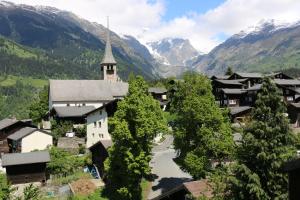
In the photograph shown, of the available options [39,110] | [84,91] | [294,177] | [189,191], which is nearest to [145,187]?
[189,191]

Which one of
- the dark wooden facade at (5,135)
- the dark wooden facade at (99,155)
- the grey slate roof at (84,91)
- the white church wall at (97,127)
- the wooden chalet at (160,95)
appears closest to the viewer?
the dark wooden facade at (99,155)

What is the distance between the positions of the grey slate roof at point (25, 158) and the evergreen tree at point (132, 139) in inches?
725

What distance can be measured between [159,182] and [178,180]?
2.51 meters

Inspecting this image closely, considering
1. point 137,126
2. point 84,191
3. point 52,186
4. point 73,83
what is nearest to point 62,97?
point 73,83

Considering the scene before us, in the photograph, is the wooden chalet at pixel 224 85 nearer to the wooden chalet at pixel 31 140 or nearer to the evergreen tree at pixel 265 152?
the wooden chalet at pixel 31 140

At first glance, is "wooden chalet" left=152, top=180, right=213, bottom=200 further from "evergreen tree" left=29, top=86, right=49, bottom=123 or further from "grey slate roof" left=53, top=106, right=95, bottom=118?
"evergreen tree" left=29, top=86, right=49, bottom=123

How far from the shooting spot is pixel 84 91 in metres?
99.6

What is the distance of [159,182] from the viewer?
56750mm

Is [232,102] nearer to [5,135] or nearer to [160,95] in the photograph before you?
[160,95]

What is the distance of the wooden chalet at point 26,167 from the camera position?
6488 cm

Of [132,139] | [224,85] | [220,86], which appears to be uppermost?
[224,85]

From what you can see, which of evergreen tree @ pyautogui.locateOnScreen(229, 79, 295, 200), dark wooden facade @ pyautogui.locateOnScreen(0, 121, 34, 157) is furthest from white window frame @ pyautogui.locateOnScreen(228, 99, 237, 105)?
evergreen tree @ pyautogui.locateOnScreen(229, 79, 295, 200)

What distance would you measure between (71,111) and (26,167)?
2190 cm

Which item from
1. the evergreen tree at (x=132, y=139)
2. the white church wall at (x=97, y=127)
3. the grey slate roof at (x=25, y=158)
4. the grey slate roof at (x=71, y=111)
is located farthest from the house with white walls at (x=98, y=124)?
the evergreen tree at (x=132, y=139)
